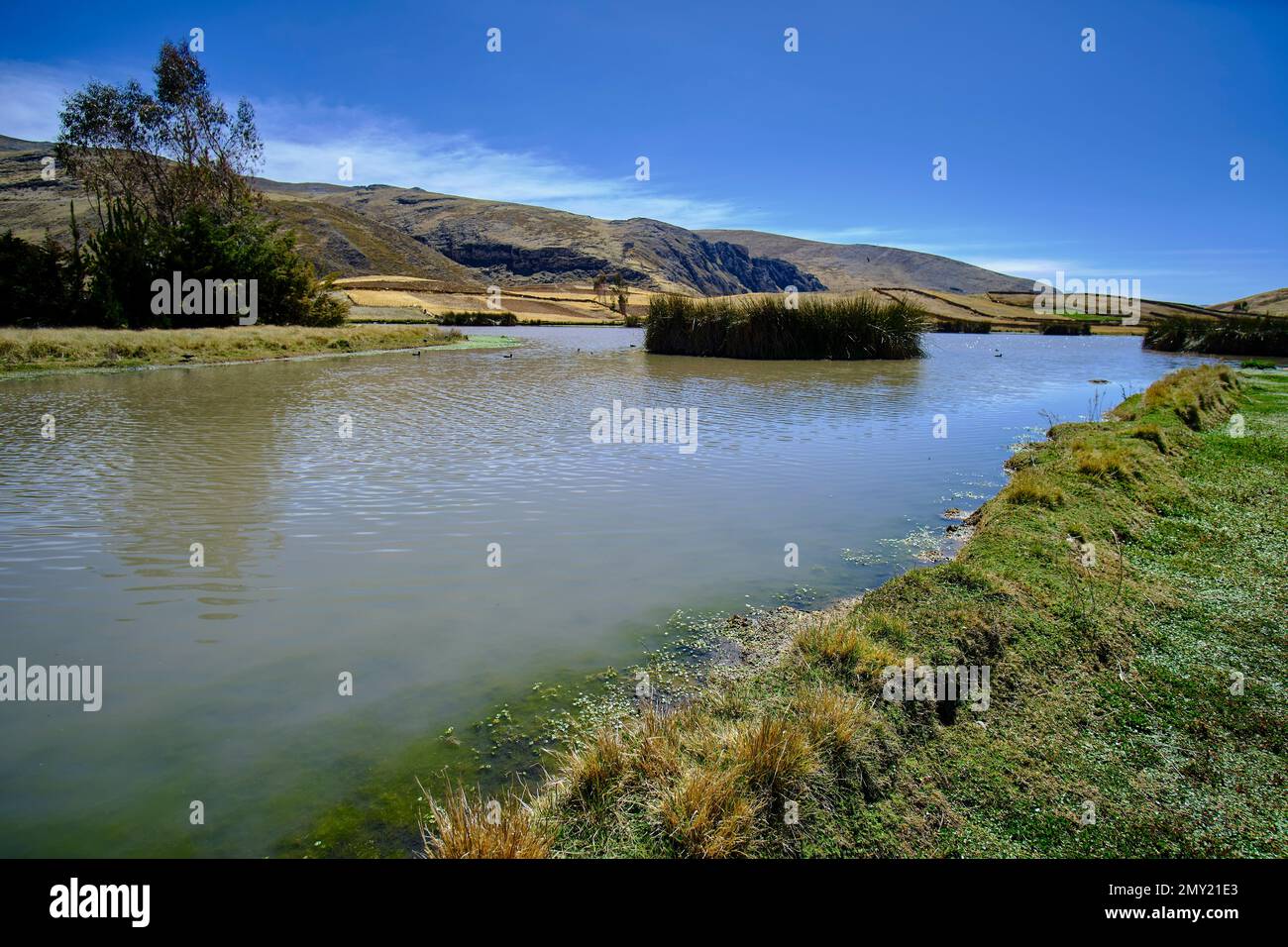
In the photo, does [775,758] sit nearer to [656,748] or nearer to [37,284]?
[656,748]

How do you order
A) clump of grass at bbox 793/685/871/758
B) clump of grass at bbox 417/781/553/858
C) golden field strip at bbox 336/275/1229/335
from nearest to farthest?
1. clump of grass at bbox 417/781/553/858
2. clump of grass at bbox 793/685/871/758
3. golden field strip at bbox 336/275/1229/335

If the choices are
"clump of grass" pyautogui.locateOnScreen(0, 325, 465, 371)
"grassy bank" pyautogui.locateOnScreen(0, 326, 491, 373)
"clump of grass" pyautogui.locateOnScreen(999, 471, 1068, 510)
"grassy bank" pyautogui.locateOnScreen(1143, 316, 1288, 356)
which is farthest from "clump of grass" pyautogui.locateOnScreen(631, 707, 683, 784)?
"grassy bank" pyautogui.locateOnScreen(1143, 316, 1288, 356)

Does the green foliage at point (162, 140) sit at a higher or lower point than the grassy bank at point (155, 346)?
higher

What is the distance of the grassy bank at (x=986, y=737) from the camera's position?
3.12 m

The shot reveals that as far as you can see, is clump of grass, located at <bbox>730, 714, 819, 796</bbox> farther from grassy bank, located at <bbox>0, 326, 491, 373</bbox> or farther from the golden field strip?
the golden field strip

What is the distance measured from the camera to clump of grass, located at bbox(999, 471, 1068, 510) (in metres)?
7.83

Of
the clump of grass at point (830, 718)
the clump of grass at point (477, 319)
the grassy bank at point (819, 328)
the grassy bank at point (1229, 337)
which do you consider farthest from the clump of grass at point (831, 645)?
the clump of grass at point (477, 319)

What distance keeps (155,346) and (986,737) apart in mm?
30631

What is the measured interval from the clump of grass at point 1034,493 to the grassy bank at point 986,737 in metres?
1.19

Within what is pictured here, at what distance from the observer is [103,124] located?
4269cm

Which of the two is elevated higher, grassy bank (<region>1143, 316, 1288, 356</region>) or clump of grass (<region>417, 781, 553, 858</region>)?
grassy bank (<region>1143, 316, 1288, 356</region>)

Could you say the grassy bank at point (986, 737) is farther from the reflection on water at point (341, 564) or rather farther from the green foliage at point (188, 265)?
the green foliage at point (188, 265)

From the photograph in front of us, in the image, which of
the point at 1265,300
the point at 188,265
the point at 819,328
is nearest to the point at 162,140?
the point at 188,265
